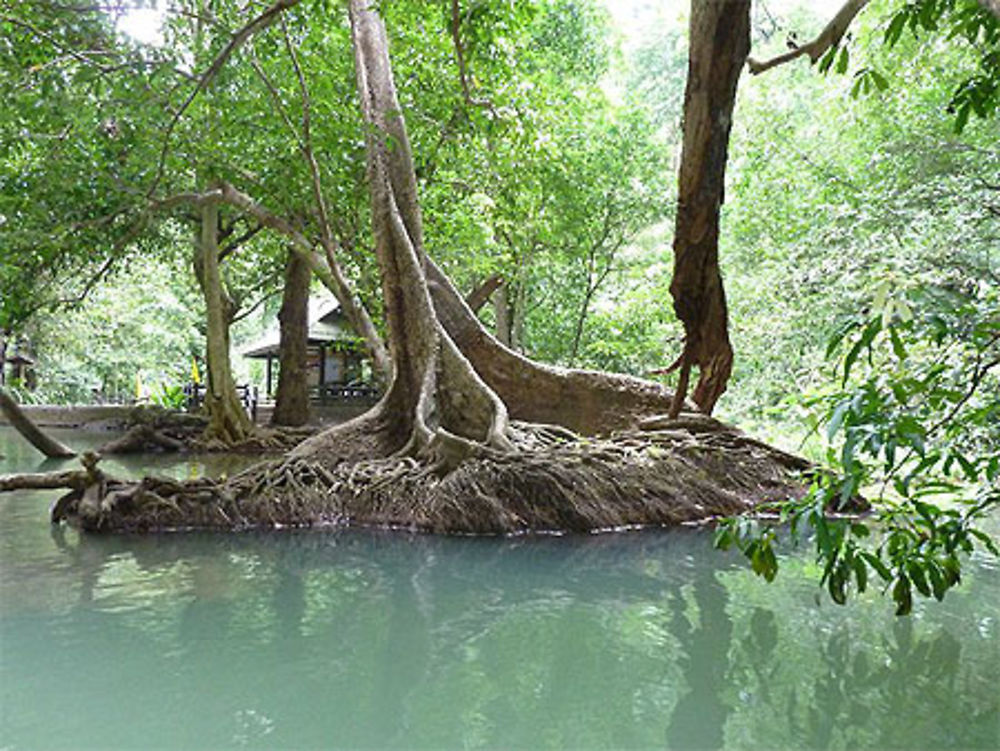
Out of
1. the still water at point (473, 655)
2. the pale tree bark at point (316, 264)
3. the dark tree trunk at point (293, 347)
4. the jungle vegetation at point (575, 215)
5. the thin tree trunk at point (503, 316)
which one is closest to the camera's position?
the jungle vegetation at point (575, 215)

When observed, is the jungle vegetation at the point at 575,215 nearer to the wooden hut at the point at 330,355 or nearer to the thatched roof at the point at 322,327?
the thatched roof at the point at 322,327

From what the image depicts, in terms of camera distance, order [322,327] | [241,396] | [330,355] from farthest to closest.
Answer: [330,355] < [241,396] < [322,327]

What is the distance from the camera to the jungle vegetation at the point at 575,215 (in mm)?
2121

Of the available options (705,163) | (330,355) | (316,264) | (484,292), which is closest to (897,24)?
(705,163)

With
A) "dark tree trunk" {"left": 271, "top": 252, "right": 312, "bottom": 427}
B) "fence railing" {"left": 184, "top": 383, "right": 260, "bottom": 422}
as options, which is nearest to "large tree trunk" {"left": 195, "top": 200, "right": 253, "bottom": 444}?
"dark tree trunk" {"left": 271, "top": 252, "right": 312, "bottom": 427}

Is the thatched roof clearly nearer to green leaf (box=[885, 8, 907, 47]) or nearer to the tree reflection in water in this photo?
the tree reflection in water

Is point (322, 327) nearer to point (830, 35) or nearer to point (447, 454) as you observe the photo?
point (447, 454)

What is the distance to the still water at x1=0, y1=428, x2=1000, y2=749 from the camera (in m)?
2.37

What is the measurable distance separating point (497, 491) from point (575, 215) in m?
6.96

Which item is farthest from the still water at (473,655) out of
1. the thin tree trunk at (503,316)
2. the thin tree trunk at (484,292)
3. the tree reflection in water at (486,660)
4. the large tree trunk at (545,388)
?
the thin tree trunk at (503,316)

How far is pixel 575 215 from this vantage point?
11.6m

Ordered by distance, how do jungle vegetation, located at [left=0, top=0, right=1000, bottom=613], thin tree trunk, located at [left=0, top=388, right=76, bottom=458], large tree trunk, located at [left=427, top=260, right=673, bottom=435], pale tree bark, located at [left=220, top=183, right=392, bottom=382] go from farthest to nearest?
thin tree trunk, located at [left=0, top=388, right=76, bottom=458] → pale tree bark, located at [left=220, top=183, right=392, bottom=382] → large tree trunk, located at [left=427, top=260, right=673, bottom=435] → jungle vegetation, located at [left=0, top=0, right=1000, bottom=613]

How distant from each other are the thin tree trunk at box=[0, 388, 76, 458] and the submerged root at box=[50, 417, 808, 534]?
13.8 feet

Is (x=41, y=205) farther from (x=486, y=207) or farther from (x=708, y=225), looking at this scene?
(x=708, y=225)
